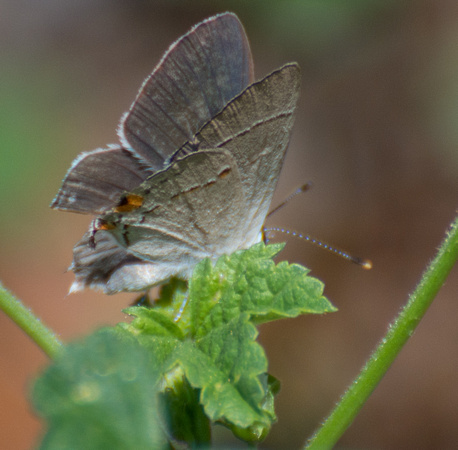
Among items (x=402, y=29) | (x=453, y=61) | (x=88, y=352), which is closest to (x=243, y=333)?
(x=88, y=352)

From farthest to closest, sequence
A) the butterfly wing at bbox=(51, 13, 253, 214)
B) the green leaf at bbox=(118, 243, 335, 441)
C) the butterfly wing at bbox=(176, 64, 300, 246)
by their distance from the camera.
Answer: the butterfly wing at bbox=(51, 13, 253, 214), the butterfly wing at bbox=(176, 64, 300, 246), the green leaf at bbox=(118, 243, 335, 441)

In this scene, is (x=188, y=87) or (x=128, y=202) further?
(x=188, y=87)

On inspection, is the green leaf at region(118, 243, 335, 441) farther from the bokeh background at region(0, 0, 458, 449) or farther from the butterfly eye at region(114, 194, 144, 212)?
the bokeh background at region(0, 0, 458, 449)

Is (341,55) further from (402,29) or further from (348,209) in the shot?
(348,209)

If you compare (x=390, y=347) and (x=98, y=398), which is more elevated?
(x=98, y=398)

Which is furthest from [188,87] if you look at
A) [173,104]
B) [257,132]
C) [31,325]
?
[31,325]

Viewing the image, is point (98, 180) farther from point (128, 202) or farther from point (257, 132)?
point (257, 132)

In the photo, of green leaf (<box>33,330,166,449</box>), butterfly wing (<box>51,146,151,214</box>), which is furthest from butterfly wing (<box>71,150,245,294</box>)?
green leaf (<box>33,330,166,449</box>)

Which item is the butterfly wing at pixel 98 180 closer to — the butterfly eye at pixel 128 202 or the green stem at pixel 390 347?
the butterfly eye at pixel 128 202
